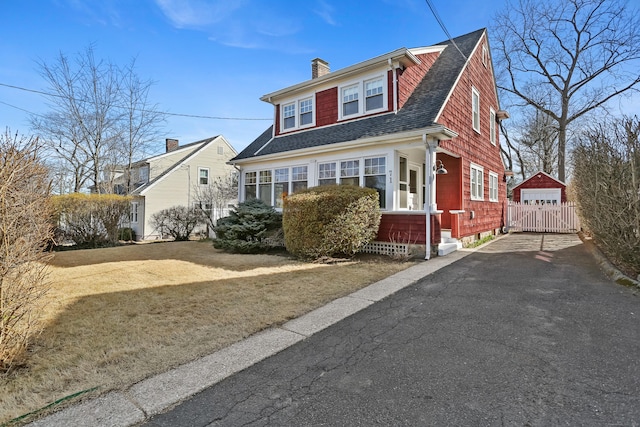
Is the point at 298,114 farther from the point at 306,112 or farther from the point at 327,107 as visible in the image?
the point at 327,107

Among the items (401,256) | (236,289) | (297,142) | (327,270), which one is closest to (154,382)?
(236,289)

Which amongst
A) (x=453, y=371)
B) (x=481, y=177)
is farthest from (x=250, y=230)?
(x=481, y=177)

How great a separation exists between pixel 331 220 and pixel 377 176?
248 cm

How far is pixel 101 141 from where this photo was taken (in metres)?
19.8

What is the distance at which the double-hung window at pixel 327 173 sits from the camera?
35.6ft

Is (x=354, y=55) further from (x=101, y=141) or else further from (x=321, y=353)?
(x=101, y=141)

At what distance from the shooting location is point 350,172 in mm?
10406

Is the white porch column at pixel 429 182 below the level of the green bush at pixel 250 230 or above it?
above

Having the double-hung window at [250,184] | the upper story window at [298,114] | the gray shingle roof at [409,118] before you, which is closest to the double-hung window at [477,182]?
the gray shingle roof at [409,118]

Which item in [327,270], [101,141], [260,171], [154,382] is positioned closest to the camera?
[154,382]

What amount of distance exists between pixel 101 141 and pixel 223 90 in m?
9.49

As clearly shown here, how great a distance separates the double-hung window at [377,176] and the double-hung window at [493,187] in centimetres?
693

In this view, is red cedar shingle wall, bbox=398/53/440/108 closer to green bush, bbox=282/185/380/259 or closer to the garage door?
green bush, bbox=282/185/380/259

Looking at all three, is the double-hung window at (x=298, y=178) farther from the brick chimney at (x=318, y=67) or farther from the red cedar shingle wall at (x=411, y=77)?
the brick chimney at (x=318, y=67)
